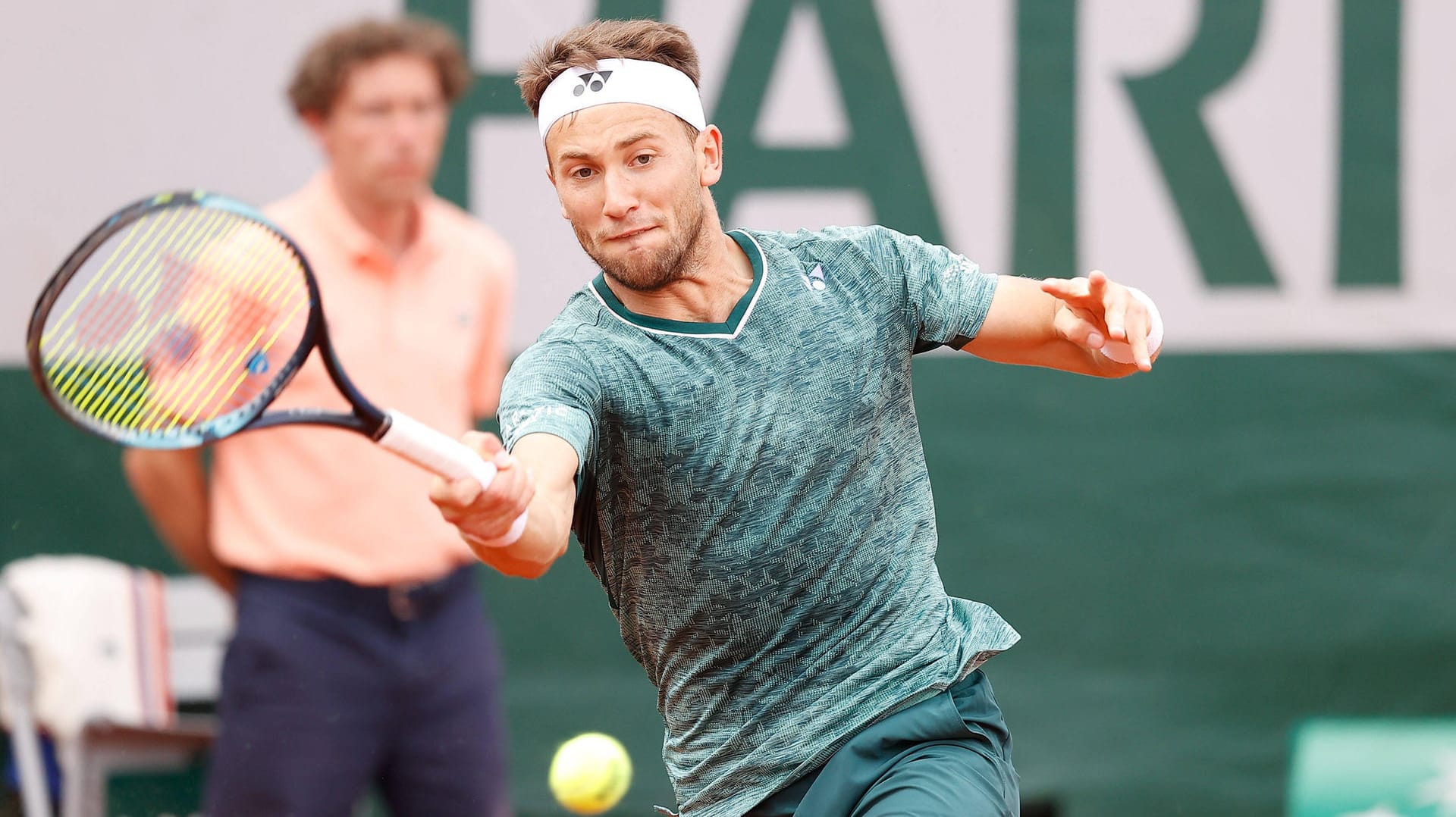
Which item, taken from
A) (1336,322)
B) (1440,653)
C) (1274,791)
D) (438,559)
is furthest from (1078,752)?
(438,559)

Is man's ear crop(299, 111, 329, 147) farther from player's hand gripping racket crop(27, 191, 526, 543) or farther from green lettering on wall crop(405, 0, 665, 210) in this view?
player's hand gripping racket crop(27, 191, 526, 543)

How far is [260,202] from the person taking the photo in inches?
170

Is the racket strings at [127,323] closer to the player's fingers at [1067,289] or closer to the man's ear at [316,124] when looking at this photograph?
the player's fingers at [1067,289]

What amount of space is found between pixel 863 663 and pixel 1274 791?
2428mm

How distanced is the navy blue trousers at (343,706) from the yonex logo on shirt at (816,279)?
1689 millimetres

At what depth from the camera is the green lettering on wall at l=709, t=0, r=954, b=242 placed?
175 inches

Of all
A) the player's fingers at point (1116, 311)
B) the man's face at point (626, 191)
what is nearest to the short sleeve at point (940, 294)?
the player's fingers at point (1116, 311)

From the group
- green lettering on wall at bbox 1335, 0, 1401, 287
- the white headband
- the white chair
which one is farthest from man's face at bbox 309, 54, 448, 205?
green lettering on wall at bbox 1335, 0, 1401, 287

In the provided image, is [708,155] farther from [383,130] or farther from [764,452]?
[383,130]

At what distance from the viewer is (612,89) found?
253 cm

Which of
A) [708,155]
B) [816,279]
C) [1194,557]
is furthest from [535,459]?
[1194,557]

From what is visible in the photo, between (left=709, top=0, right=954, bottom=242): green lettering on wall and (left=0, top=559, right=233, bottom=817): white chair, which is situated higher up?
(left=709, top=0, right=954, bottom=242): green lettering on wall

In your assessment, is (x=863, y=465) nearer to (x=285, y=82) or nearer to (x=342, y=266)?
(x=342, y=266)

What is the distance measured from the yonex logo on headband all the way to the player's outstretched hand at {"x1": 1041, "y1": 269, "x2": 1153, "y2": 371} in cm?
73
